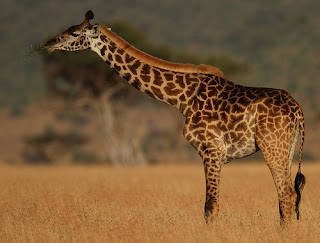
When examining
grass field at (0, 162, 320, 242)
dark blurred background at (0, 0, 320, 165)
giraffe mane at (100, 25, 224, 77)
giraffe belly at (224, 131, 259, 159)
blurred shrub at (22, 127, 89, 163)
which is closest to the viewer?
grass field at (0, 162, 320, 242)

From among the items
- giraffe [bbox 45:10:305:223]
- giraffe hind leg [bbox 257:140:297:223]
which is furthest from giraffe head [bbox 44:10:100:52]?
giraffe hind leg [bbox 257:140:297:223]

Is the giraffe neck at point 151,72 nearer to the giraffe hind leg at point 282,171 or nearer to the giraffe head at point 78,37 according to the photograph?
the giraffe head at point 78,37

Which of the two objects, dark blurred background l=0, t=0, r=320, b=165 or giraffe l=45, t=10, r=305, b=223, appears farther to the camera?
dark blurred background l=0, t=0, r=320, b=165

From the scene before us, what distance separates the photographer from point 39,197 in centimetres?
A: 1298

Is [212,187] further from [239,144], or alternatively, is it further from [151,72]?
[151,72]

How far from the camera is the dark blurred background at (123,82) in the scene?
3244 cm

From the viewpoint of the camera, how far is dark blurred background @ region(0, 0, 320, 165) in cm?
3244

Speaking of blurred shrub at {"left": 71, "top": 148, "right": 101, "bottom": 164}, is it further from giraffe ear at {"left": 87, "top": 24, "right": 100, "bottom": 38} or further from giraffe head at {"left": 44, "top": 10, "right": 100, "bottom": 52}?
giraffe ear at {"left": 87, "top": 24, "right": 100, "bottom": 38}

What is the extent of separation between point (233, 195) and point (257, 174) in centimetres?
822

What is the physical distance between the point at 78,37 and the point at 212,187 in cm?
332

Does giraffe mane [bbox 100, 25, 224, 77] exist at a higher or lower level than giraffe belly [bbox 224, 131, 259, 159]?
higher

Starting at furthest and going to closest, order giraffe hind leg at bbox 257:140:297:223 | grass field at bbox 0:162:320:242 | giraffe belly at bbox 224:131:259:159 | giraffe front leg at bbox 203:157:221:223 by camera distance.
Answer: giraffe front leg at bbox 203:157:221:223
giraffe belly at bbox 224:131:259:159
giraffe hind leg at bbox 257:140:297:223
grass field at bbox 0:162:320:242

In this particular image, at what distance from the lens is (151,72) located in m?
10.1

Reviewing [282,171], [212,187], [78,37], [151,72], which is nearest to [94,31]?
[78,37]
